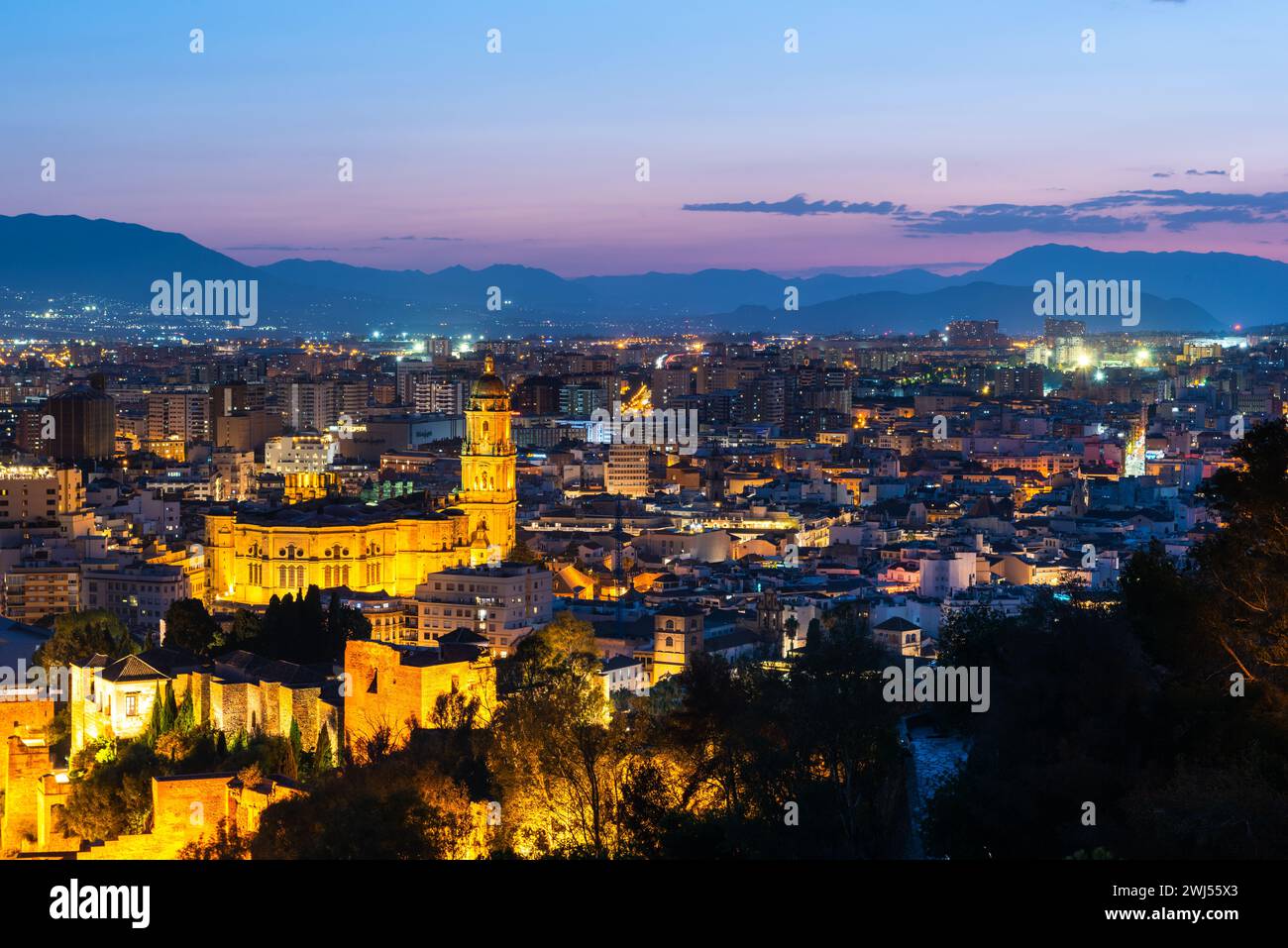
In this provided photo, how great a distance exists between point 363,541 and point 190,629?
5993 mm

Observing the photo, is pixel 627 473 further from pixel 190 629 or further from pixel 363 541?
pixel 190 629

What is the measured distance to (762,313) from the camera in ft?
399

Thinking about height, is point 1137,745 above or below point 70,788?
above

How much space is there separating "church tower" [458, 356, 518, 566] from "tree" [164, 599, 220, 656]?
6.48 meters

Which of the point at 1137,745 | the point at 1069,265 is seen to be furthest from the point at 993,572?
the point at 1069,265

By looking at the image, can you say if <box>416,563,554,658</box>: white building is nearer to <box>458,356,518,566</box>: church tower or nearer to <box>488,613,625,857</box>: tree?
<box>458,356,518,566</box>: church tower

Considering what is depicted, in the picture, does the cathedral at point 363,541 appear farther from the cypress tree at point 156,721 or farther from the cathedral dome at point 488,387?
the cypress tree at point 156,721

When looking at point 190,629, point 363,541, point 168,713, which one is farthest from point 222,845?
point 363,541

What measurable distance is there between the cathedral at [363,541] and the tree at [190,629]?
15.2 feet

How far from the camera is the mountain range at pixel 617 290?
303 feet

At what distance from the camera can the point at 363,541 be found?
893 inches

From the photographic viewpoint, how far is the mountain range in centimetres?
9225
